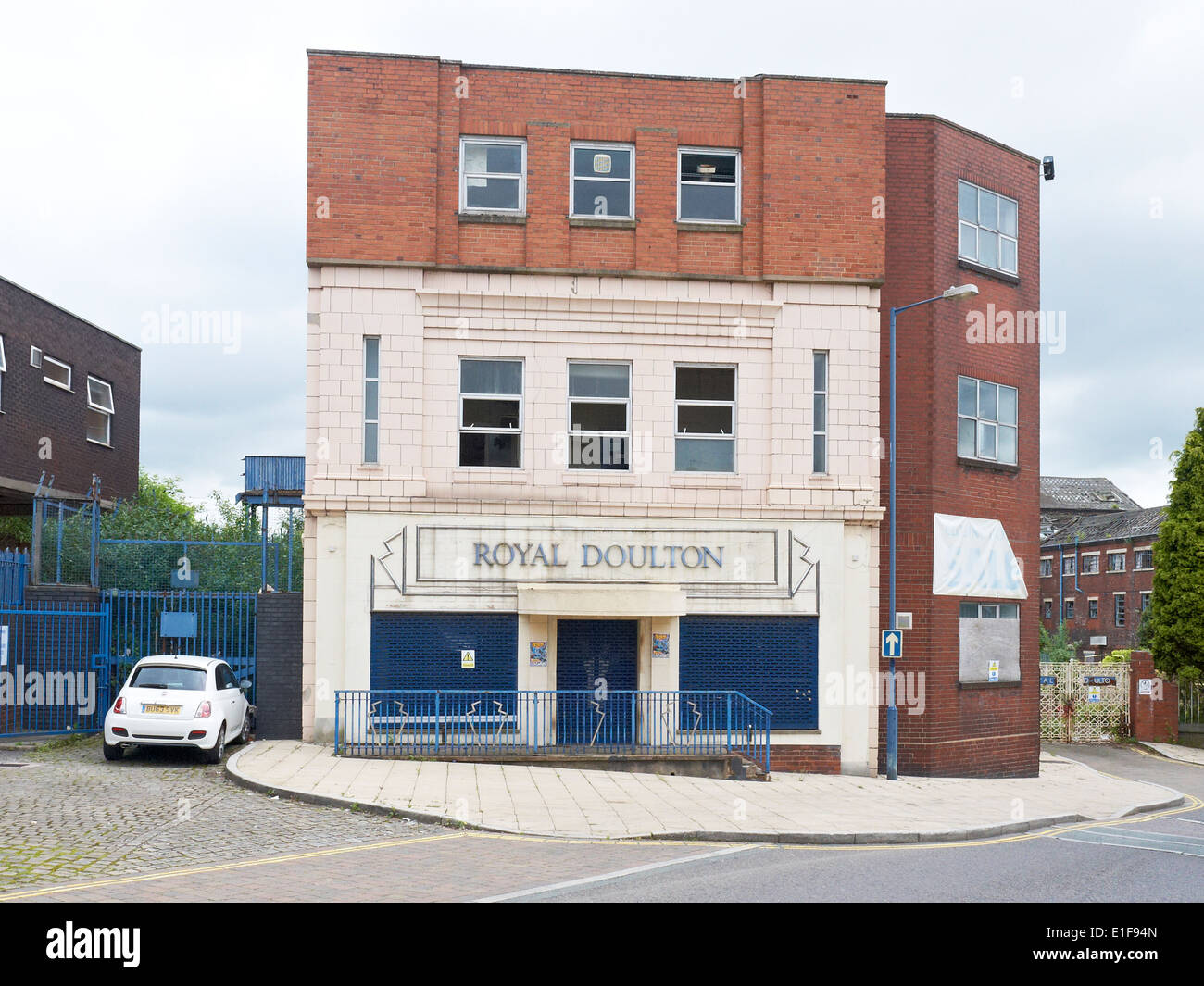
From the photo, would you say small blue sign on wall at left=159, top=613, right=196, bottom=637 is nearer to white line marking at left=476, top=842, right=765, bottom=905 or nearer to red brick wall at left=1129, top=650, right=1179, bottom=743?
white line marking at left=476, top=842, right=765, bottom=905

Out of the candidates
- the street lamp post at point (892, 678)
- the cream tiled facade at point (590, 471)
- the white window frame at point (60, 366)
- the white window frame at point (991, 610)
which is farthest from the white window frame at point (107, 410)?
the white window frame at point (991, 610)

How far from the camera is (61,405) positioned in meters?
28.3

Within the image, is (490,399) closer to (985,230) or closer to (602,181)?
(602,181)

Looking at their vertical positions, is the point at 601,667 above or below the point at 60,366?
below

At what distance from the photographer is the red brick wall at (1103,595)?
59406mm

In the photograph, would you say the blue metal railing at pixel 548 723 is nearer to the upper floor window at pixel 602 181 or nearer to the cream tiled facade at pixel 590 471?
the cream tiled facade at pixel 590 471

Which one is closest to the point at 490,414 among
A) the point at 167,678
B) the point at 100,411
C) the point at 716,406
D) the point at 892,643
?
the point at 716,406

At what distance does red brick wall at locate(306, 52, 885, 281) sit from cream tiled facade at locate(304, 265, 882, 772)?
1.57ft

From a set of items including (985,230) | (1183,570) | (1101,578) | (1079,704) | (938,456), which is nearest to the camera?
(938,456)

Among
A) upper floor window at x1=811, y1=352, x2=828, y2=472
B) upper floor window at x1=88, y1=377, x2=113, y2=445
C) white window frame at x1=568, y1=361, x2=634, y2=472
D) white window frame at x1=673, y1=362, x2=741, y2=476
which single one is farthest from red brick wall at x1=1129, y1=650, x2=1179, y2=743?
upper floor window at x1=88, y1=377, x2=113, y2=445

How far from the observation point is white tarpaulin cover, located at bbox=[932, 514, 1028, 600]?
2105 cm

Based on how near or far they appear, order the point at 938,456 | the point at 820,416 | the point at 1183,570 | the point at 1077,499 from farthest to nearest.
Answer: the point at 1077,499
the point at 1183,570
the point at 938,456
the point at 820,416

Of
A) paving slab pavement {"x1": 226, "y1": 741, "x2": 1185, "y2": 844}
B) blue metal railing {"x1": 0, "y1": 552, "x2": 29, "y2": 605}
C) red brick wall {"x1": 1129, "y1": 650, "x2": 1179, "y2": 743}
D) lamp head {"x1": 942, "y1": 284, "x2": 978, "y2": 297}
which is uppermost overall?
lamp head {"x1": 942, "y1": 284, "x2": 978, "y2": 297}

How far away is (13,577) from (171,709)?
514 centimetres
